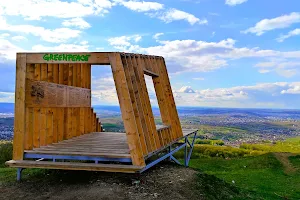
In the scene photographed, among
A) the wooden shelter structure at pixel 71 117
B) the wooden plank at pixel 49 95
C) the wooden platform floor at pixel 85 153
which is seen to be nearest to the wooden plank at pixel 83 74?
the wooden shelter structure at pixel 71 117

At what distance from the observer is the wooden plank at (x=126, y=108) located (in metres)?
7.27

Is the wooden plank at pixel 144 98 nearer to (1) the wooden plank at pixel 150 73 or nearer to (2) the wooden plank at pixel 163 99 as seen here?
(1) the wooden plank at pixel 150 73

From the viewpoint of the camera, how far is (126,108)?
7258mm

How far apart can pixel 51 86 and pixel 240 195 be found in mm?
5837

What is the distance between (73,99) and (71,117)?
2.61ft

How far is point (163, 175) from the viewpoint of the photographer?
28.6 feet

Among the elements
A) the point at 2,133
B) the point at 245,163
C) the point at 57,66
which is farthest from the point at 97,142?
the point at 245,163

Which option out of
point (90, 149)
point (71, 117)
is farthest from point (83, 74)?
point (90, 149)

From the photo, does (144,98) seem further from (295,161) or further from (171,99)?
(295,161)

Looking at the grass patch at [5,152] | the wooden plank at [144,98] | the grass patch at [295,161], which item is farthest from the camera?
the grass patch at [295,161]

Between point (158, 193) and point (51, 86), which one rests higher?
point (51, 86)

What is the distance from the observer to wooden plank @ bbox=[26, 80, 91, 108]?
8250 mm

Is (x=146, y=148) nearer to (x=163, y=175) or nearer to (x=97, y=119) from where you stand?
(x=163, y=175)

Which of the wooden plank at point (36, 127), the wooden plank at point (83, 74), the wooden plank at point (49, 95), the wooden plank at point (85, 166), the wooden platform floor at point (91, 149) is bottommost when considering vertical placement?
the wooden plank at point (85, 166)
